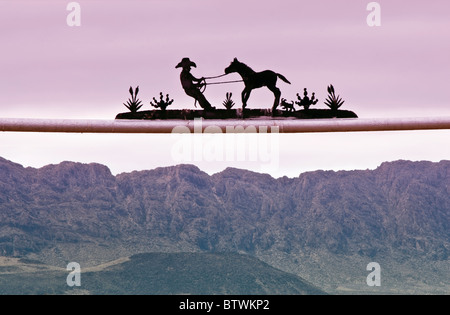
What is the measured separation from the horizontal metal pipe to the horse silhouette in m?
0.93

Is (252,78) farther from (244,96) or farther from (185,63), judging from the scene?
(185,63)

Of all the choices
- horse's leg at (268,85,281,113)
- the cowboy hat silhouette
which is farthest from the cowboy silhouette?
horse's leg at (268,85,281,113)

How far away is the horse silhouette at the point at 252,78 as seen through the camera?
1252 inches

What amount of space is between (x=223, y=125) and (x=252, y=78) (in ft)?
7.83

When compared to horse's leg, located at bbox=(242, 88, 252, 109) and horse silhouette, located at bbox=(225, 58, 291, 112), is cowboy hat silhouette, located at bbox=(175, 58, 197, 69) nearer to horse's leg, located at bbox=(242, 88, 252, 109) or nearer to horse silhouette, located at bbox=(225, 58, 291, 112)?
horse silhouette, located at bbox=(225, 58, 291, 112)

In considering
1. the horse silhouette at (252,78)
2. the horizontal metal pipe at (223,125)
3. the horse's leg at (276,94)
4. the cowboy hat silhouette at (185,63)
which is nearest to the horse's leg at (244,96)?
the horse silhouette at (252,78)

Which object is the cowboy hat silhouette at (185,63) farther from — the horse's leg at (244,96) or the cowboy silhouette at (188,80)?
the horse's leg at (244,96)
